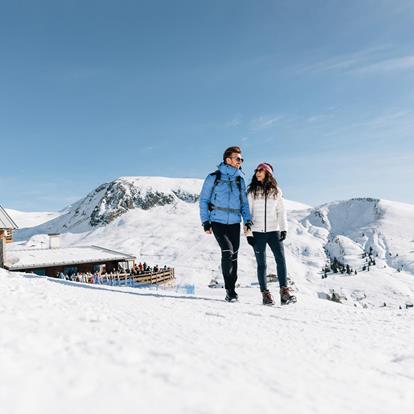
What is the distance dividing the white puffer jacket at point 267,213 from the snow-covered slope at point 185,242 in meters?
48.7

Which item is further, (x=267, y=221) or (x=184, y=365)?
(x=267, y=221)

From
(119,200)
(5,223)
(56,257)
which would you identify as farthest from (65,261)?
(119,200)

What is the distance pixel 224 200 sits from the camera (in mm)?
6566

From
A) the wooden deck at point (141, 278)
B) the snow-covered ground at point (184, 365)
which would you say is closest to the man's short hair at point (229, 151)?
the snow-covered ground at point (184, 365)

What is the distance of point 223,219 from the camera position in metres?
6.52

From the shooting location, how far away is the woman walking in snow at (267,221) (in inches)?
259

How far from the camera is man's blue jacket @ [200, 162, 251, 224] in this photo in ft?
21.4

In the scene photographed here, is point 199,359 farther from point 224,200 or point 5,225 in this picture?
point 5,225

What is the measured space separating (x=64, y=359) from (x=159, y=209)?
5303 inches

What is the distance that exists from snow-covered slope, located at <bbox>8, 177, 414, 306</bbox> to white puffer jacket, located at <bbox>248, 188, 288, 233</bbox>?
48687mm

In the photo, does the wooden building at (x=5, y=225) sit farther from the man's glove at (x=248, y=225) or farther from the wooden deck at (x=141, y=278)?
the man's glove at (x=248, y=225)

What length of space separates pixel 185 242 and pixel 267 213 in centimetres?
8140

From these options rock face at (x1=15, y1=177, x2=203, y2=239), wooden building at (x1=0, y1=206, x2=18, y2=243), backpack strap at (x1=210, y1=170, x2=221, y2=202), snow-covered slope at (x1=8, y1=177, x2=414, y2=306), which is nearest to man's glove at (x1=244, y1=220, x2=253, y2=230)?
backpack strap at (x1=210, y1=170, x2=221, y2=202)

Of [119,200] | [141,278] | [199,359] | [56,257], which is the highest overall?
[119,200]
